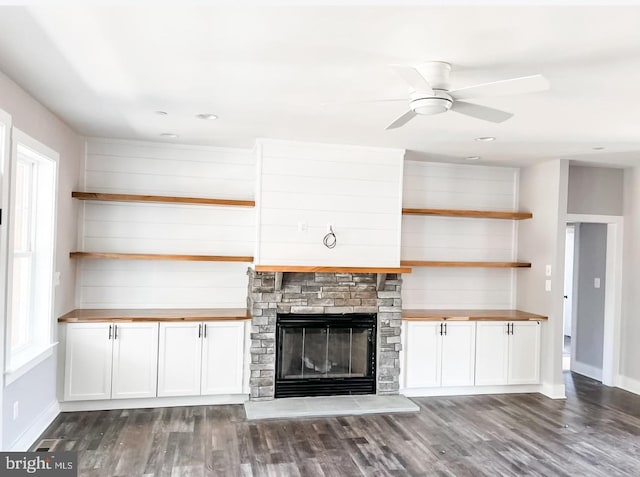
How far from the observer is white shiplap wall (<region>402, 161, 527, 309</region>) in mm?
5680

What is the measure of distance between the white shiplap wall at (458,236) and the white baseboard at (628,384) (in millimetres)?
1510

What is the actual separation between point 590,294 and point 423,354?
272 centimetres

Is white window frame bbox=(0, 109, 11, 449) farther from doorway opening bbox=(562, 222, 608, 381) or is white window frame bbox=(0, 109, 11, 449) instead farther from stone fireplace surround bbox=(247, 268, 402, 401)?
doorway opening bbox=(562, 222, 608, 381)

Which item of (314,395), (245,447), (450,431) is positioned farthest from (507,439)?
(245,447)

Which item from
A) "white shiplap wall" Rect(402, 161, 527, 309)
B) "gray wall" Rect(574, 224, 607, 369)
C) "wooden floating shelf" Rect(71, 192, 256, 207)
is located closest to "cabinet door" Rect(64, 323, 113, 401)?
"wooden floating shelf" Rect(71, 192, 256, 207)

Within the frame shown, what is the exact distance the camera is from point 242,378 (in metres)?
4.73

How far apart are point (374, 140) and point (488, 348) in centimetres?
263

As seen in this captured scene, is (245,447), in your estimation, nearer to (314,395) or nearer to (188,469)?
(188,469)

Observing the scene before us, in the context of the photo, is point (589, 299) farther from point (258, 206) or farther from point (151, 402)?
point (151, 402)

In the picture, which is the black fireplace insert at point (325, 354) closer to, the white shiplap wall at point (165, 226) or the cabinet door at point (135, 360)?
the white shiplap wall at point (165, 226)

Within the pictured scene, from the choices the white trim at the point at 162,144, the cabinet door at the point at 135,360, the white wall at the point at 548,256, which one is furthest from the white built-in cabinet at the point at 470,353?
the white trim at the point at 162,144

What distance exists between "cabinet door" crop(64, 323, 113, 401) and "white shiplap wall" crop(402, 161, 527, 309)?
3.26 metres

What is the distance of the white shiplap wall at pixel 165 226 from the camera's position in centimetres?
493

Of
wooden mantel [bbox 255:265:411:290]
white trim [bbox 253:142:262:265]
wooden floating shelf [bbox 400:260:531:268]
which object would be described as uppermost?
white trim [bbox 253:142:262:265]
